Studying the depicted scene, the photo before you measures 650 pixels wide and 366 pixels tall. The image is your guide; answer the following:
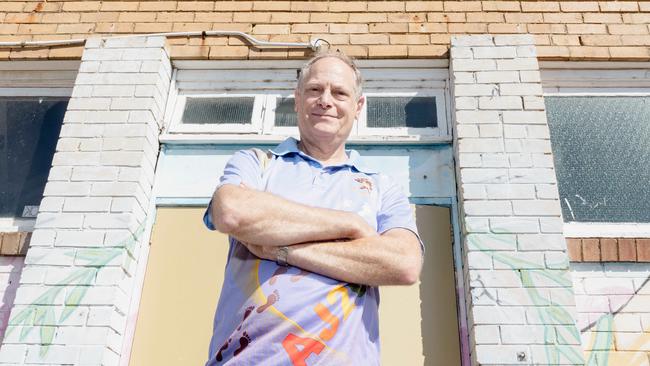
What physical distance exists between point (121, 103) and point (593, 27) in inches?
124

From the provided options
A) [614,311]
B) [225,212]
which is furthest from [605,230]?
[225,212]

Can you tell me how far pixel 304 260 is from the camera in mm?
1574

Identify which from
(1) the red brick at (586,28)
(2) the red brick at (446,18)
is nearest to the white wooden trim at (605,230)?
(1) the red brick at (586,28)

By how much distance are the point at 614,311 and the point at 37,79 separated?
3.98m

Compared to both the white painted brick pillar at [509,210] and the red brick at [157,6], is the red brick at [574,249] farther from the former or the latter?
the red brick at [157,6]

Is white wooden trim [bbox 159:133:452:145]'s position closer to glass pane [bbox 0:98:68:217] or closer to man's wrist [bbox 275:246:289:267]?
glass pane [bbox 0:98:68:217]

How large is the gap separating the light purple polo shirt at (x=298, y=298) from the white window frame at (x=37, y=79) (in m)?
2.47

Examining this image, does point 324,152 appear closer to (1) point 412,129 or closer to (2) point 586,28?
(1) point 412,129

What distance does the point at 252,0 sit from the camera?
12.4 ft

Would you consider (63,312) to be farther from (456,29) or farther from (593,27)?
(593,27)

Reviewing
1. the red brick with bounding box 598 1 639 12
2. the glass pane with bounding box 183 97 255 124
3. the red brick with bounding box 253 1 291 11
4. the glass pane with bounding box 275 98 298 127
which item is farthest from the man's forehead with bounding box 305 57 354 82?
the red brick with bounding box 598 1 639 12

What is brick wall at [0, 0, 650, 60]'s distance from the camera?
350cm

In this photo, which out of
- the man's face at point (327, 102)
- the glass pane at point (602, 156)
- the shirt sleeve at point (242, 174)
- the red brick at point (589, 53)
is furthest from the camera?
the red brick at point (589, 53)

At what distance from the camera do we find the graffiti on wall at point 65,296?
8.86 feet
